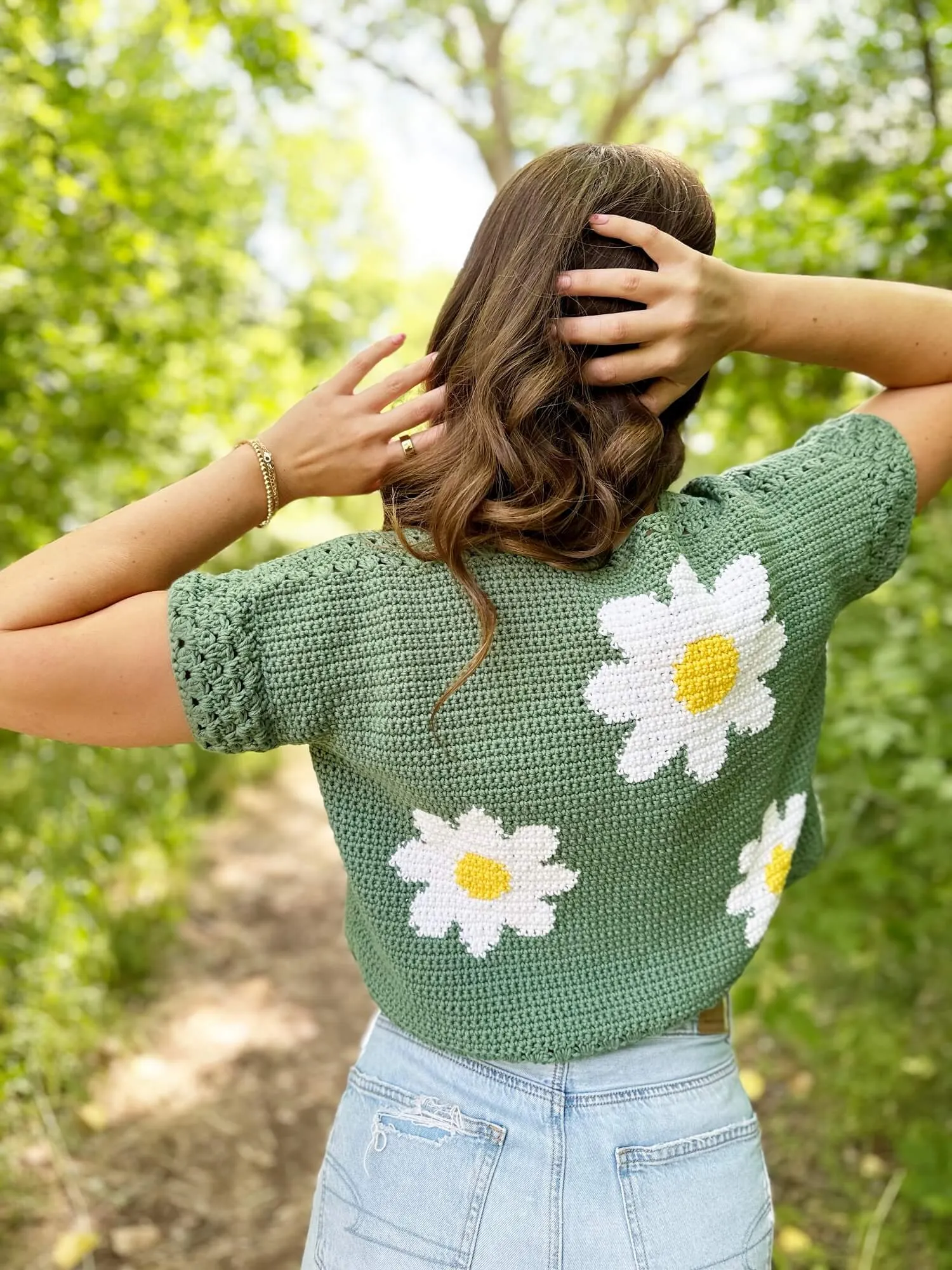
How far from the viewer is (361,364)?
3.85 ft

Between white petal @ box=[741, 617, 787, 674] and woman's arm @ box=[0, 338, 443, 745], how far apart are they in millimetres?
414

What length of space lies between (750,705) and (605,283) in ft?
1.58

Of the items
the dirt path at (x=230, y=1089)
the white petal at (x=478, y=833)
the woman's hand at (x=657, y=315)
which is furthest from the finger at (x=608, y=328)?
the dirt path at (x=230, y=1089)

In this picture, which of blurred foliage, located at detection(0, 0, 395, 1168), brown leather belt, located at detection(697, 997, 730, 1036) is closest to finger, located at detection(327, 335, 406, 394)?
brown leather belt, located at detection(697, 997, 730, 1036)

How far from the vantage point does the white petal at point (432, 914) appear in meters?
1.15

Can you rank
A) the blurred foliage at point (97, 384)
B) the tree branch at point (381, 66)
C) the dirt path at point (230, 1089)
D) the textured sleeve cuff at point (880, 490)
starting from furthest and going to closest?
the tree branch at point (381, 66) < the blurred foliage at point (97, 384) < the dirt path at point (230, 1089) < the textured sleeve cuff at point (880, 490)

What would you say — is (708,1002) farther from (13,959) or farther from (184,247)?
(184,247)

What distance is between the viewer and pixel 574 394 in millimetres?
1136

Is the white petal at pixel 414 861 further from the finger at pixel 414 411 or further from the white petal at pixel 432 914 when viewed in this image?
the finger at pixel 414 411

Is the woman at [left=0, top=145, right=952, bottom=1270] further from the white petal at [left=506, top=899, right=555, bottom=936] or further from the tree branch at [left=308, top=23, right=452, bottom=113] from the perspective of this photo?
the tree branch at [left=308, top=23, right=452, bottom=113]

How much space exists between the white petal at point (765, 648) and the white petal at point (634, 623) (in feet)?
0.38

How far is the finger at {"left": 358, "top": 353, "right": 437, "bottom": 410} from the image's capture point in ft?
3.80

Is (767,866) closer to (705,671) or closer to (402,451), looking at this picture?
(705,671)

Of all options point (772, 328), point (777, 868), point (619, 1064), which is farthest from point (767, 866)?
point (772, 328)
